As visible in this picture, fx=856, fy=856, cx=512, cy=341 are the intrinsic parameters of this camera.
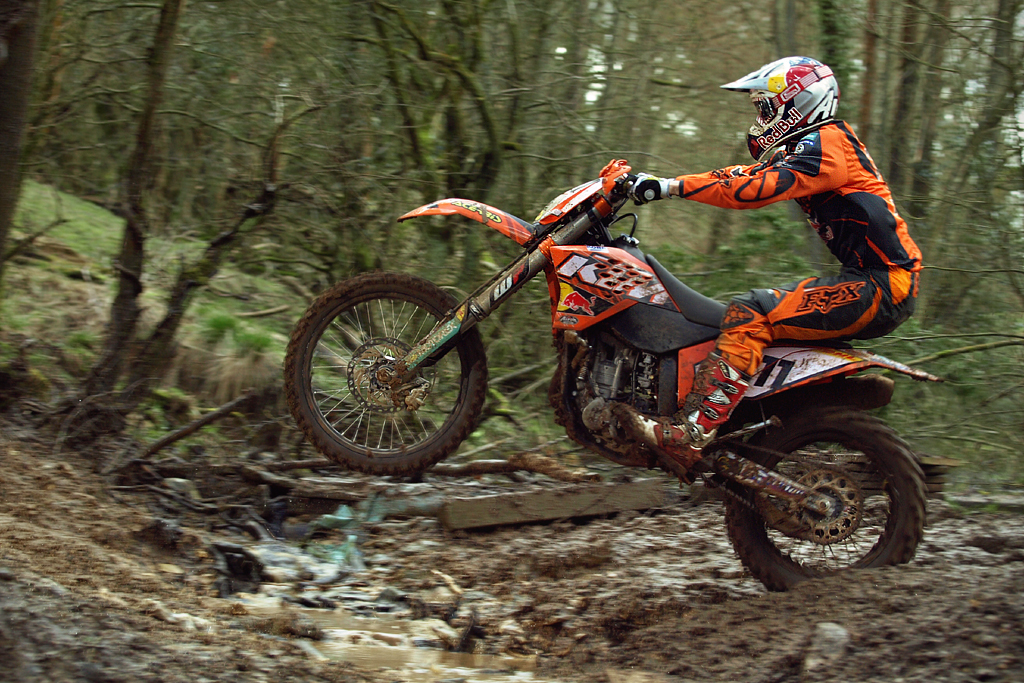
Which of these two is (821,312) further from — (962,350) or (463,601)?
(962,350)

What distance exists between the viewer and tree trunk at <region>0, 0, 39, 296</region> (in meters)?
3.27

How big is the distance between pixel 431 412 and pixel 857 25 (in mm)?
5022

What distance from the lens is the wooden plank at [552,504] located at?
4.21 metres

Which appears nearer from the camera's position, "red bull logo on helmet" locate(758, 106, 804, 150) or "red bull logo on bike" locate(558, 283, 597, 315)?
"red bull logo on helmet" locate(758, 106, 804, 150)

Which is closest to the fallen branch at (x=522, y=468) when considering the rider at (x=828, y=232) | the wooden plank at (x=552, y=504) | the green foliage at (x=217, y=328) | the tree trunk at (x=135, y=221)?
the wooden plank at (x=552, y=504)

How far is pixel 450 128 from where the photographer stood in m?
6.03

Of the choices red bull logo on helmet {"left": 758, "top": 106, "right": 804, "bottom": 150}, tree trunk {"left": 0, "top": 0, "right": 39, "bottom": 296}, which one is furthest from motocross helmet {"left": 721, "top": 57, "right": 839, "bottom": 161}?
tree trunk {"left": 0, "top": 0, "right": 39, "bottom": 296}

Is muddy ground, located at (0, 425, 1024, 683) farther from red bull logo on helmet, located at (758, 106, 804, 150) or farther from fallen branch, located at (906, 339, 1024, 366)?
red bull logo on helmet, located at (758, 106, 804, 150)

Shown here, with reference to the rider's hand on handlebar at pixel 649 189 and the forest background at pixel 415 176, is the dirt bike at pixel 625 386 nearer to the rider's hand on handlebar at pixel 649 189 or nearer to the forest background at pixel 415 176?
the rider's hand on handlebar at pixel 649 189

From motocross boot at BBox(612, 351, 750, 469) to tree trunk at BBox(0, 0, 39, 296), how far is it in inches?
105

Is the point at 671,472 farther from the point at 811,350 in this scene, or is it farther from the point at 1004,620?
the point at 1004,620

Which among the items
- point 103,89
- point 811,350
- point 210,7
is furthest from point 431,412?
point 210,7

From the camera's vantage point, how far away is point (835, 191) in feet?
12.2

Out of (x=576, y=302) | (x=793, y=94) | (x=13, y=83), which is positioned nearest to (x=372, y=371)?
(x=576, y=302)
